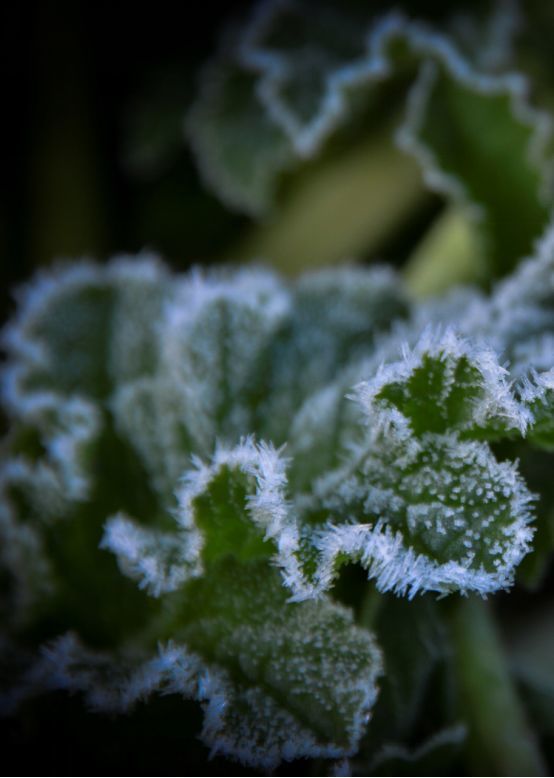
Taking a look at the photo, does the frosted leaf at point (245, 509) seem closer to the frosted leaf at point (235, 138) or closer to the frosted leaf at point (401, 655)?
the frosted leaf at point (401, 655)

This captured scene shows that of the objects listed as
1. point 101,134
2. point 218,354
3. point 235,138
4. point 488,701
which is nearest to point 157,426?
point 218,354

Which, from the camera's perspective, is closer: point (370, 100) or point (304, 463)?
point (304, 463)

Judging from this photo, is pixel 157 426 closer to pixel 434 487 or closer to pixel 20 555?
pixel 20 555

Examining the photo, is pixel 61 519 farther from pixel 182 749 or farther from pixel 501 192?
pixel 501 192

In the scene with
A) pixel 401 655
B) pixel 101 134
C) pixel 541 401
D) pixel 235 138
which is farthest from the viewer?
pixel 101 134

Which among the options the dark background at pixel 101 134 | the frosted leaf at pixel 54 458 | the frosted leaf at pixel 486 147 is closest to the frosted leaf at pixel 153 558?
the frosted leaf at pixel 54 458
